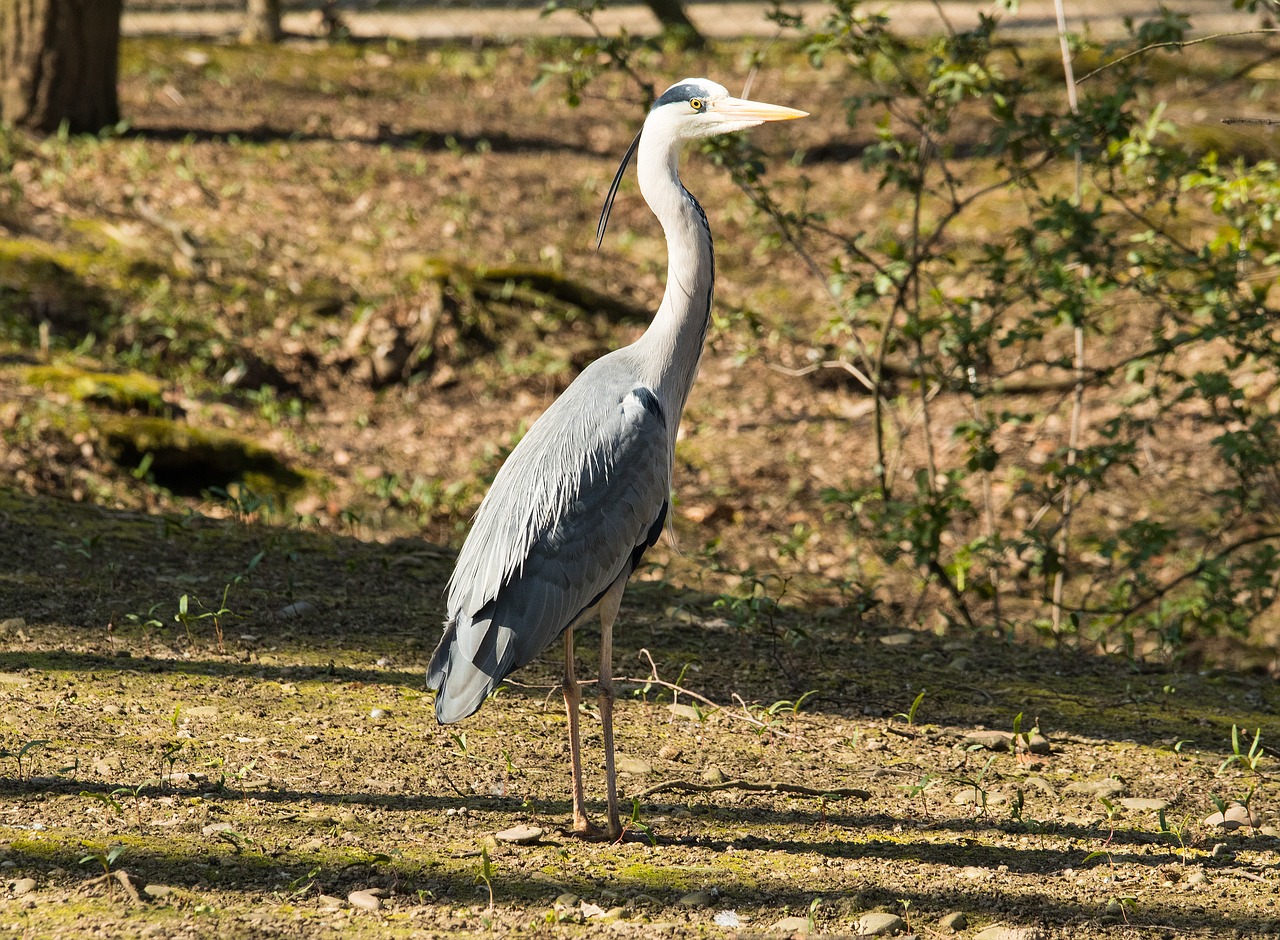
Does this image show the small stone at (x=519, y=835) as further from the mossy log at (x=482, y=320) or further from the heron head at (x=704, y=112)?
the mossy log at (x=482, y=320)

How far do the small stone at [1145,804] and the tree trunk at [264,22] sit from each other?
489 inches

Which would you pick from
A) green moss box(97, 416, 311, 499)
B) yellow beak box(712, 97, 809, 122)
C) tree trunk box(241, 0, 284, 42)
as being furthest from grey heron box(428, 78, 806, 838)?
tree trunk box(241, 0, 284, 42)

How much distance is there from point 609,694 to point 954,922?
3.74 ft

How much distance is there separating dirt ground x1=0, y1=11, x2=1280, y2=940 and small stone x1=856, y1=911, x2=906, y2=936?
10mm

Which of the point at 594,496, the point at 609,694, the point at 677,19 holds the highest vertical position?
the point at 677,19

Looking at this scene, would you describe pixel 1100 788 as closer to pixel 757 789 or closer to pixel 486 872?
pixel 757 789

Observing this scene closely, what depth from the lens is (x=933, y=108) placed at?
18.0ft

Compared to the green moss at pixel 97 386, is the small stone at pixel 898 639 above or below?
below

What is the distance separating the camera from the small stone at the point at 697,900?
3.16 meters

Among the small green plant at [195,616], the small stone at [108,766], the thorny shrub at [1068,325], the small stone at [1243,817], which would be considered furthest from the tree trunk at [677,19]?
the small stone at [108,766]

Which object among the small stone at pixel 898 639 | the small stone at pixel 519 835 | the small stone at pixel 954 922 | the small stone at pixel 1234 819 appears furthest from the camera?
the small stone at pixel 898 639

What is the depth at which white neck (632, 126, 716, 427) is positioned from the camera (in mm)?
3912

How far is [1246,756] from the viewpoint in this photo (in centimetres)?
417

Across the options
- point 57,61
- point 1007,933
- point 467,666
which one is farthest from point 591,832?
point 57,61
